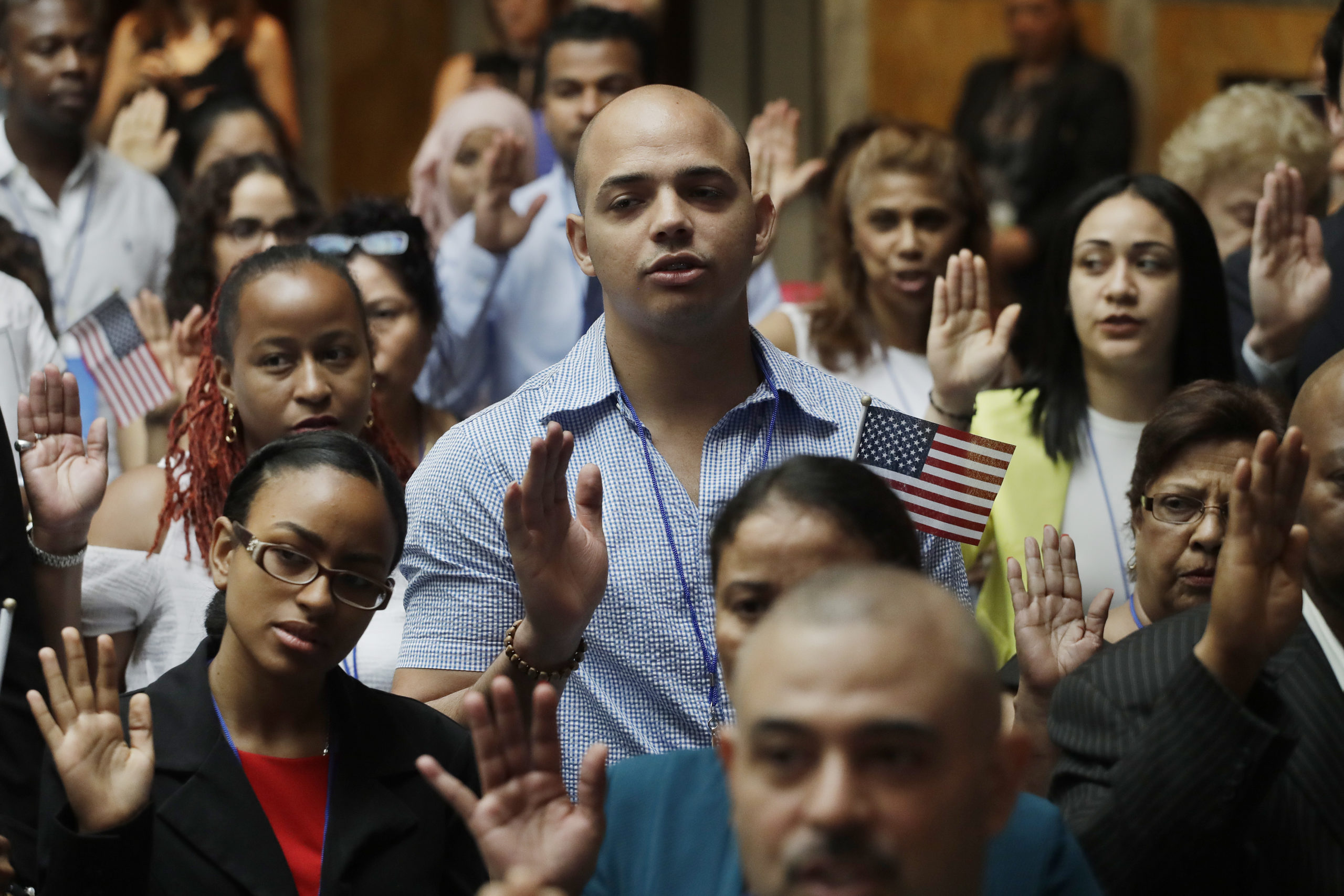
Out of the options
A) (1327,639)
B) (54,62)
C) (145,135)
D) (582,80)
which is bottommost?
(1327,639)

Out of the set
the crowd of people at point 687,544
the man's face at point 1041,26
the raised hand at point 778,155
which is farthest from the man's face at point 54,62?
the man's face at point 1041,26

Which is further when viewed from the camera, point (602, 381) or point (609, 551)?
point (602, 381)

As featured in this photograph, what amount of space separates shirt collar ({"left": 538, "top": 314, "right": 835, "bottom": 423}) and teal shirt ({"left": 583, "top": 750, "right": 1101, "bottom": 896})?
87 cm

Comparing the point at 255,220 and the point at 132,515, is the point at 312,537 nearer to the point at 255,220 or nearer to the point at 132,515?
the point at 132,515

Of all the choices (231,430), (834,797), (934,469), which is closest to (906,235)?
(934,469)

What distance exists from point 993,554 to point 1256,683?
1588 millimetres

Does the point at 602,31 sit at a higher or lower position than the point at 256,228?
higher

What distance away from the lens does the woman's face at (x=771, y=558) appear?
240 centimetres

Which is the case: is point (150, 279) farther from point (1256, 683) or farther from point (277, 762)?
point (1256, 683)

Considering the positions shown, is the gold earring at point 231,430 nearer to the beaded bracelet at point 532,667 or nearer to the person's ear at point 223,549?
the person's ear at point 223,549

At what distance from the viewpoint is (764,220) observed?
344 centimetres

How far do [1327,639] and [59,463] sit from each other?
2.36 metres

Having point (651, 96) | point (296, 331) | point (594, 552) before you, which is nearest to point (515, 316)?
point (296, 331)

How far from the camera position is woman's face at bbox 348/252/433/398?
4.51 metres
